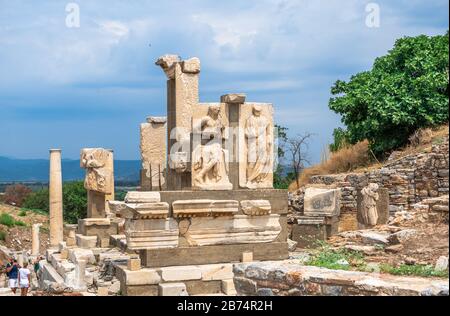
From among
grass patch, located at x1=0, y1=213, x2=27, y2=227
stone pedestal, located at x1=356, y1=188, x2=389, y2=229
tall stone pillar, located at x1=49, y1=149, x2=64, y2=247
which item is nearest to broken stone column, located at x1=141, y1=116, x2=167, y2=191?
tall stone pillar, located at x1=49, y1=149, x2=64, y2=247

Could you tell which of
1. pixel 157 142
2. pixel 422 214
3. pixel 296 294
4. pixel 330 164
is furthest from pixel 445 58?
pixel 296 294

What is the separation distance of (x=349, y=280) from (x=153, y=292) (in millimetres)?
4020

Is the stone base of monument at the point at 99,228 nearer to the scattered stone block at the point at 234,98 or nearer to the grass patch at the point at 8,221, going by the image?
the scattered stone block at the point at 234,98

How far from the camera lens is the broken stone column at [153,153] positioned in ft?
56.5

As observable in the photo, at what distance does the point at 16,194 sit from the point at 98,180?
131ft

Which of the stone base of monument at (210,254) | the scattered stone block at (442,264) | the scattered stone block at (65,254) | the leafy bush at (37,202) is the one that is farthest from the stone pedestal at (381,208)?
the leafy bush at (37,202)

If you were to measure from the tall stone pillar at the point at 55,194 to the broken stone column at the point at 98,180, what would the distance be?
1764 millimetres

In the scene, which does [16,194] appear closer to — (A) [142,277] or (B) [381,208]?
(B) [381,208]

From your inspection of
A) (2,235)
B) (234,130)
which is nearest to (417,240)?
(234,130)

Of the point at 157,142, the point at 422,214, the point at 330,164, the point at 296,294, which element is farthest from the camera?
the point at 330,164

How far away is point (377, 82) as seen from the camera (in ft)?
78.3

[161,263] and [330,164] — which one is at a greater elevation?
[330,164]
